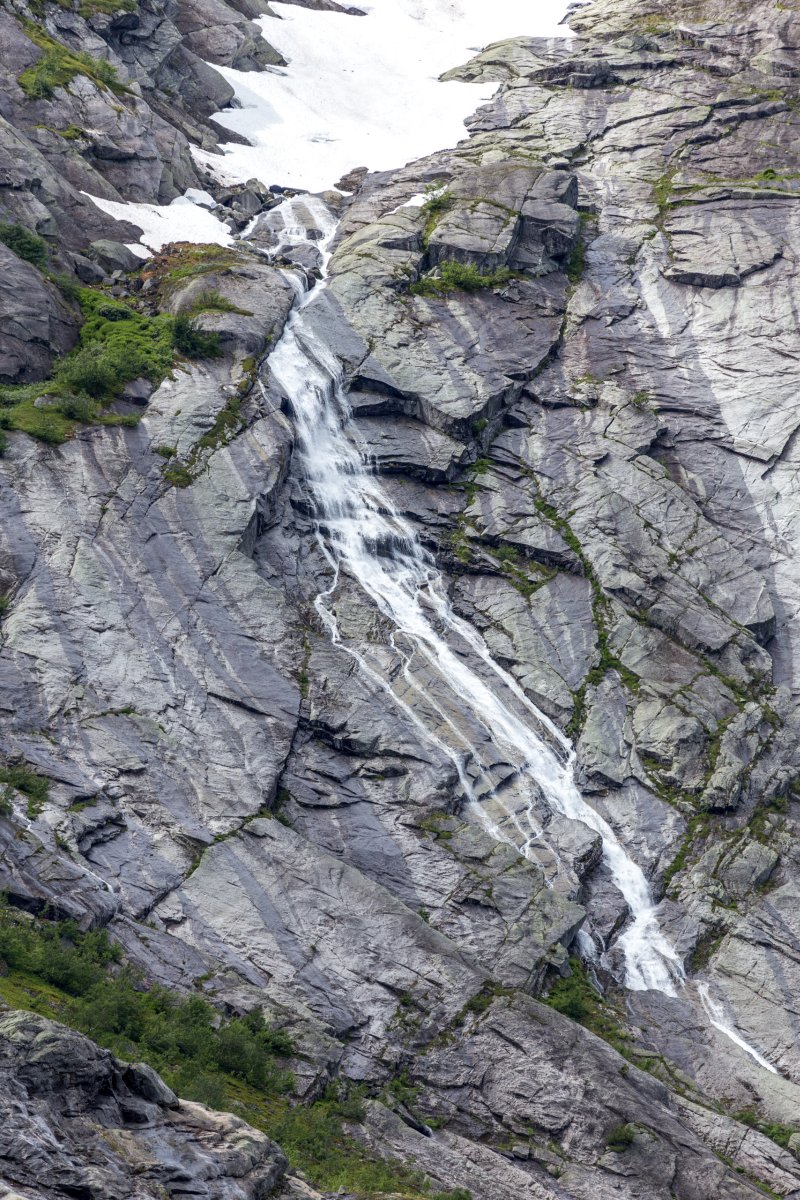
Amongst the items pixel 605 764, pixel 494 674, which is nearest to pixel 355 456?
pixel 494 674

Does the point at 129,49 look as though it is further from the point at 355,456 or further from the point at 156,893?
the point at 156,893

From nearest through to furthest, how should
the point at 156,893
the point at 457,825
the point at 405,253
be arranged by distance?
the point at 156,893
the point at 457,825
the point at 405,253

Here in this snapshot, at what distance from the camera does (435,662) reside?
124 ft

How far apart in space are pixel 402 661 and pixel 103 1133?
2313 cm

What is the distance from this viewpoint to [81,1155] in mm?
13938

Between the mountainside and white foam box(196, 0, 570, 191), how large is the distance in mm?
6562

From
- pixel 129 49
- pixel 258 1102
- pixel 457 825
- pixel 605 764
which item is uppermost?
pixel 129 49

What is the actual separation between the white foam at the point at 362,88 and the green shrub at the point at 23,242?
65.9ft

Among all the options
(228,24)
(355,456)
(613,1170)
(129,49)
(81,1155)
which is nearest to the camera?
(81,1155)

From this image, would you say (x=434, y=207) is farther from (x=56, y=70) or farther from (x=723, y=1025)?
(x=723, y=1025)

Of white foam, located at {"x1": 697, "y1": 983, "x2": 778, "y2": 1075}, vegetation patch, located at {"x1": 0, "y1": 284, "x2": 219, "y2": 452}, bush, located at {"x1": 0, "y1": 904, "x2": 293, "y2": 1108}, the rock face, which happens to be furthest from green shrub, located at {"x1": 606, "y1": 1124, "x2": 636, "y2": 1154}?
vegetation patch, located at {"x1": 0, "y1": 284, "x2": 219, "y2": 452}

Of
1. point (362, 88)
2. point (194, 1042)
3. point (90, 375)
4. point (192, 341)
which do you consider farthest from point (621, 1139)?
point (362, 88)

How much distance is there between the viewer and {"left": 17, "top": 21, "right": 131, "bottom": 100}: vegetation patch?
5359 centimetres

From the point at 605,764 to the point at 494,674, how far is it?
4678mm
